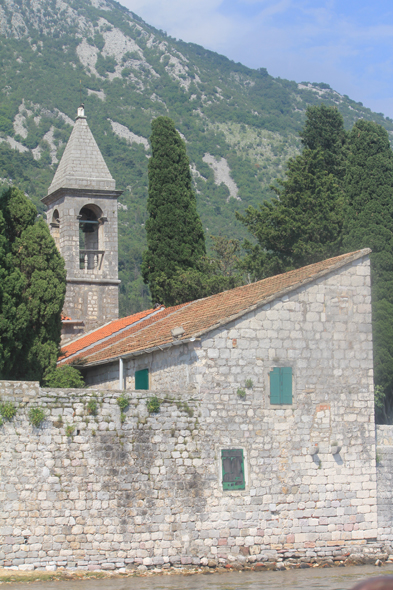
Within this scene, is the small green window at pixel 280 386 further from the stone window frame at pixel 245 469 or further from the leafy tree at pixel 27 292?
the leafy tree at pixel 27 292

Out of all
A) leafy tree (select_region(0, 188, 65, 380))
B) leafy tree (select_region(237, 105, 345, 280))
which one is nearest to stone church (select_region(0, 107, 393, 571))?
leafy tree (select_region(0, 188, 65, 380))

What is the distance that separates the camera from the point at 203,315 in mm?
20750

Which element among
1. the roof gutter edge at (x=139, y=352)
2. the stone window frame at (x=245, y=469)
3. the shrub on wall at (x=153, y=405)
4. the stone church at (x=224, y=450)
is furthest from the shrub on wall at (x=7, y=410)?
the stone window frame at (x=245, y=469)

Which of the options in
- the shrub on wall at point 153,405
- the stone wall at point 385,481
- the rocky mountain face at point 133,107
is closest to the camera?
the shrub on wall at point 153,405

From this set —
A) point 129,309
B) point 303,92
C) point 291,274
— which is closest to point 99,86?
point 303,92

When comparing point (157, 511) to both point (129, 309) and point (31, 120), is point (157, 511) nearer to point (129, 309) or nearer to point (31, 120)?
point (129, 309)

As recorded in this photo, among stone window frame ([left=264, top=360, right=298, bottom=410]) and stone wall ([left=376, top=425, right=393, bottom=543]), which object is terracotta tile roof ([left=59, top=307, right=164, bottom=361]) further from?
stone wall ([left=376, top=425, right=393, bottom=543])

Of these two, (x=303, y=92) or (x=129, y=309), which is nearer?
(x=129, y=309)

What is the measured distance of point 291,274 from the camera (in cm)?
2147

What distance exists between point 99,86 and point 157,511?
14379 cm

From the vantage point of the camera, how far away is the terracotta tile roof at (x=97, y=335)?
88.9 feet

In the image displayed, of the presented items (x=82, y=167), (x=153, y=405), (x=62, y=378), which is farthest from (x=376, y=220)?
(x=153, y=405)

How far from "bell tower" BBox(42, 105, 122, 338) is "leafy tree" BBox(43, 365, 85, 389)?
1010 centimetres

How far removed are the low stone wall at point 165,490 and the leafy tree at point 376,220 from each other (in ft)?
26.5
